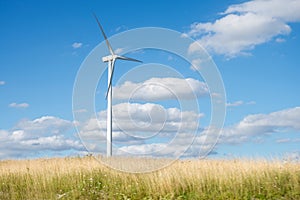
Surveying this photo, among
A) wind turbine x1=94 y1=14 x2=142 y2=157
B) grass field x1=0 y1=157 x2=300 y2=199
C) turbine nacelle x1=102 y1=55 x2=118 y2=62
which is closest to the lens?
grass field x1=0 y1=157 x2=300 y2=199

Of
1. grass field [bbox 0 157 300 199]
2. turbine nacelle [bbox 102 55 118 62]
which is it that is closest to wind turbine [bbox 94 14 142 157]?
turbine nacelle [bbox 102 55 118 62]

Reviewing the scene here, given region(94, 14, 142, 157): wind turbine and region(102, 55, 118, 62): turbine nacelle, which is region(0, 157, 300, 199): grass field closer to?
region(94, 14, 142, 157): wind turbine

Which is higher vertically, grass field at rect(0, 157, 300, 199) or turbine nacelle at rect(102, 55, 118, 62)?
turbine nacelle at rect(102, 55, 118, 62)

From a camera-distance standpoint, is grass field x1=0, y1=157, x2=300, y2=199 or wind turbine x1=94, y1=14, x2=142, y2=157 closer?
grass field x1=0, y1=157, x2=300, y2=199

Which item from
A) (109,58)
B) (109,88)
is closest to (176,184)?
(109,88)

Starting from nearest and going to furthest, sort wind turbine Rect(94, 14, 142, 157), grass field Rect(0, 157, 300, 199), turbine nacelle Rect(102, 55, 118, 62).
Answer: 1. grass field Rect(0, 157, 300, 199)
2. wind turbine Rect(94, 14, 142, 157)
3. turbine nacelle Rect(102, 55, 118, 62)

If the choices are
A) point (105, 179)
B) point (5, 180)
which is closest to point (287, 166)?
point (105, 179)

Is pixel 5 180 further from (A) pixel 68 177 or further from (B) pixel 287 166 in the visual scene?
(B) pixel 287 166

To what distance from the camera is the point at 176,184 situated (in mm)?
13734

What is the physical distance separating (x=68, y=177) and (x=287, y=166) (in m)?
8.25

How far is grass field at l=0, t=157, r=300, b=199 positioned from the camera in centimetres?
1262

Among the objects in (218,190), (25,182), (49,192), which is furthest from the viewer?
(25,182)

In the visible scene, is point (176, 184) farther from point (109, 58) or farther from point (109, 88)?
point (109, 58)

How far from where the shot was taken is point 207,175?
46.0 feet
